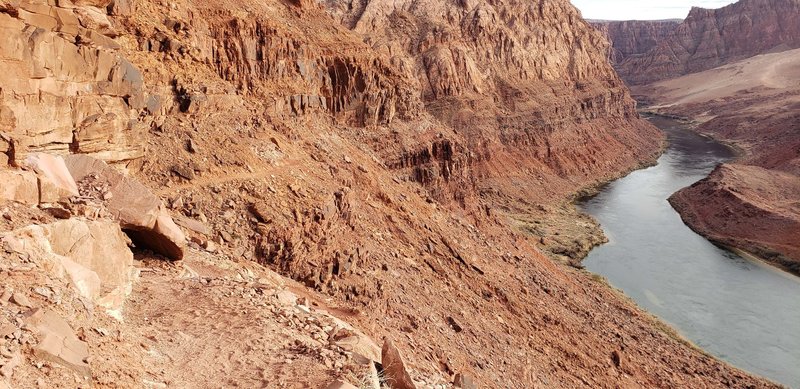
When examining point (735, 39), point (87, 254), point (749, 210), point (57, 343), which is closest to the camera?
point (57, 343)

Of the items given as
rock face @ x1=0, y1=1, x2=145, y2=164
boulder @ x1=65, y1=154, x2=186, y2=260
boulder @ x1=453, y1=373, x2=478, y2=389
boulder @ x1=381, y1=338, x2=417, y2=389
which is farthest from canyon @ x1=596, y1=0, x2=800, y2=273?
rock face @ x1=0, y1=1, x2=145, y2=164

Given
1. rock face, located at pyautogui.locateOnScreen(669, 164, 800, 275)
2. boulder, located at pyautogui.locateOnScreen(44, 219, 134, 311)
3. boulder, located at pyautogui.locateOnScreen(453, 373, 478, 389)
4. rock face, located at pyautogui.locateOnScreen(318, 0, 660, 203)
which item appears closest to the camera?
boulder, located at pyautogui.locateOnScreen(44, 219, 134, 311)

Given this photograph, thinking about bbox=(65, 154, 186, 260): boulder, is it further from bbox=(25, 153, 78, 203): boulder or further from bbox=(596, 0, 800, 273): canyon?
bbox=(596, 0, 800, 273): canyon

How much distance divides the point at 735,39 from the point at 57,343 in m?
226

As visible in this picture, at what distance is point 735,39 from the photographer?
192125mm

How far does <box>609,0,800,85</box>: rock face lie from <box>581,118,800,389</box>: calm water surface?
14487 cm

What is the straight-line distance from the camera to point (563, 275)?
3472 centimetres

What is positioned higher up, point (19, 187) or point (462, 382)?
point (19, 187)

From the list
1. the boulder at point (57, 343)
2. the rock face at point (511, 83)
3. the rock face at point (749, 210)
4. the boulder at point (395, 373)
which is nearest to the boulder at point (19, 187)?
the boulder at point (57, 343)

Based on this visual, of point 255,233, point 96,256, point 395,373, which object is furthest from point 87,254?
point 255,233

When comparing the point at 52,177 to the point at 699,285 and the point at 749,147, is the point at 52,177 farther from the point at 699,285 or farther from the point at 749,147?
the point at 749,147

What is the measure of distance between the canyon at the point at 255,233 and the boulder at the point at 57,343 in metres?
0.02

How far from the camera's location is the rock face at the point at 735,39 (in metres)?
184

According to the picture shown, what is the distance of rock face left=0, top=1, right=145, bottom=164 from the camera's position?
10.8m
